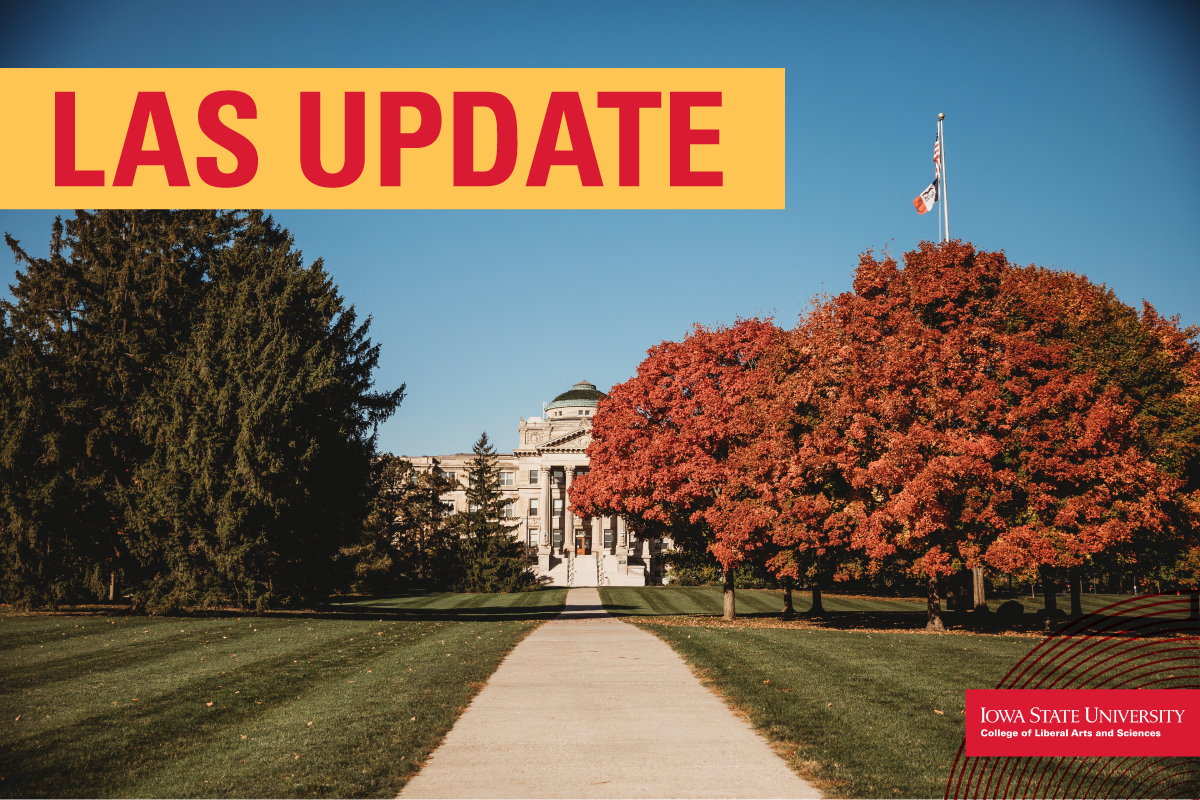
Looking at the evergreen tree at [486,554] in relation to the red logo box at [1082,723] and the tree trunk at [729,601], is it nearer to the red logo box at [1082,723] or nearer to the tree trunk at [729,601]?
the tree trunk at [729,601]

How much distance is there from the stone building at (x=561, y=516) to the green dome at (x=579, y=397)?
0.18 metres

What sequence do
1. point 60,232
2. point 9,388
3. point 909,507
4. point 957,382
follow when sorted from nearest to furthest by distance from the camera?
point 909,507 < point 957,382 < point 9,388 < point 60,232

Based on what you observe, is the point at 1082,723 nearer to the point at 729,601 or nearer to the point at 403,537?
the point at 729,601

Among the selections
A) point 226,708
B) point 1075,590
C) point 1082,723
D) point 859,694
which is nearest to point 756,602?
point 1075,590

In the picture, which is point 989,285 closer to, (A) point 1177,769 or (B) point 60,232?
(A) point 1177,769

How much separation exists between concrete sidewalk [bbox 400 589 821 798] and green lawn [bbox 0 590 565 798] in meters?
0.44

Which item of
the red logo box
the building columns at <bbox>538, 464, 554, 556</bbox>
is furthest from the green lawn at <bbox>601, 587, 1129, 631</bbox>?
the building columns at <bbox>538, 464, 554, 556</bbox>

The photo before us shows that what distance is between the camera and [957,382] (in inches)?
877

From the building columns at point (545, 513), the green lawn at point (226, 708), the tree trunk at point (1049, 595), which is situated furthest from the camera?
the building columns at point (545, 513)

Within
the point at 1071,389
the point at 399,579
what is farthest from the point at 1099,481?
the point at 399,579

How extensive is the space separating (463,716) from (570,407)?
3934 inches

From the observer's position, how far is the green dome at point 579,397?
110 metres

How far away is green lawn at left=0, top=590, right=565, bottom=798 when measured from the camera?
7328 millimetres

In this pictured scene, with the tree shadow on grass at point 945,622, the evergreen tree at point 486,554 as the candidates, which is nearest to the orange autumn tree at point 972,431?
the tree shadow on grass at point 945,622
